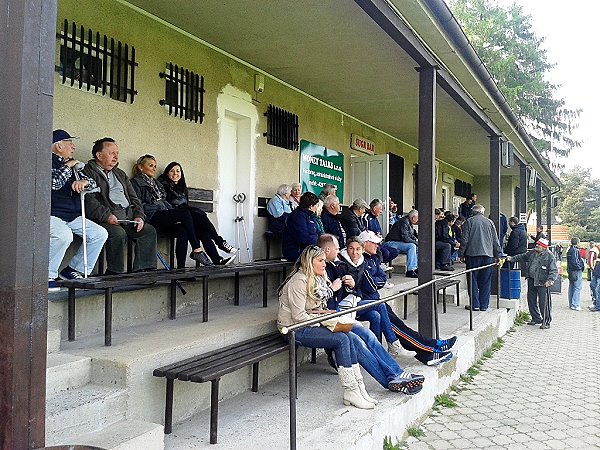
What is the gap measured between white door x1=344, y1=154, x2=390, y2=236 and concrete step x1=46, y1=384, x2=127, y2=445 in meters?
6.96

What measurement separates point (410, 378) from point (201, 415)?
157 centimetres

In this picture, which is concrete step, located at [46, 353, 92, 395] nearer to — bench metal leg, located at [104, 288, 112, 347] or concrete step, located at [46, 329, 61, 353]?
concrete step, located at [46, 329, 61, 353]

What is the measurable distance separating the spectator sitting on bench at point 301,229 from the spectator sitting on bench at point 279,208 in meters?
0.96

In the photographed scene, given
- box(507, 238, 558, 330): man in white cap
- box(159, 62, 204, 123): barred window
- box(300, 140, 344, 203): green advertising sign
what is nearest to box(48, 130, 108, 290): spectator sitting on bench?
box(159, 62, 204, 123): barred window

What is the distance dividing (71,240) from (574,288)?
11739 millimetres

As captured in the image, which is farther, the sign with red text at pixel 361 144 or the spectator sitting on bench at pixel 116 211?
the sign with red text at pixel 361 144

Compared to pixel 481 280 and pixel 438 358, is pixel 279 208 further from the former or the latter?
pixel 481 280

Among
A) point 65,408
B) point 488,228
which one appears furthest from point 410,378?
point 488,228

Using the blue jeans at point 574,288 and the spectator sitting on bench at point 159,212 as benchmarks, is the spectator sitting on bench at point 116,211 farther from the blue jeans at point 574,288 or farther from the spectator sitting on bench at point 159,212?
the blue jeans at point 574,288

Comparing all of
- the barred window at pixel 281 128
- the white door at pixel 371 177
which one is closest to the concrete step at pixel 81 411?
the barred window at pixel 281 128

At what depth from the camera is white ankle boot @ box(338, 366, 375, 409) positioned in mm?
3832

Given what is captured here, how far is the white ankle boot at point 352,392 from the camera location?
3.83m

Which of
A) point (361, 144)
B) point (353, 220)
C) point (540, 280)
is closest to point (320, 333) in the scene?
point (353, 220)

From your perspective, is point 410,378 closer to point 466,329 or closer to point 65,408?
point 65,408
